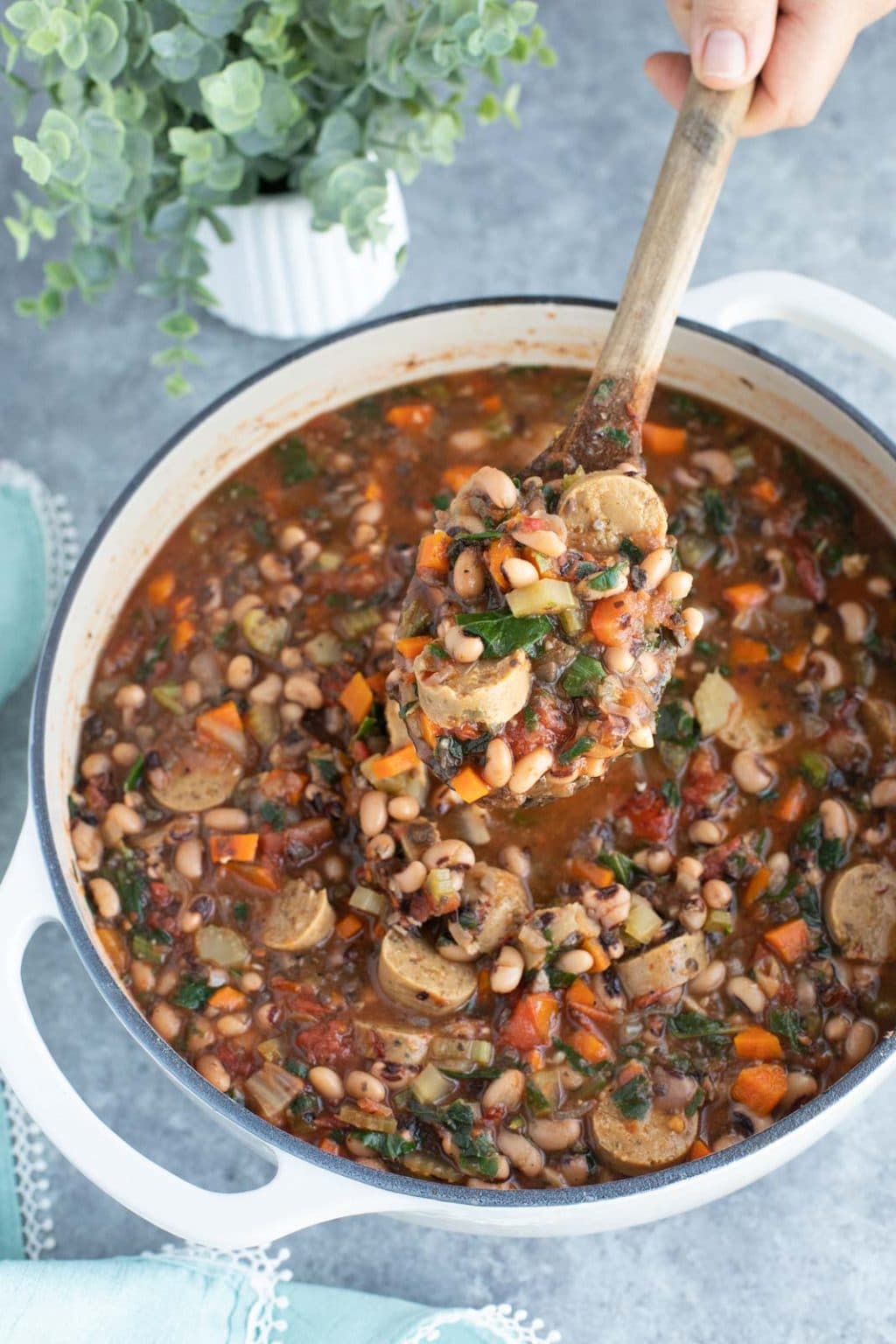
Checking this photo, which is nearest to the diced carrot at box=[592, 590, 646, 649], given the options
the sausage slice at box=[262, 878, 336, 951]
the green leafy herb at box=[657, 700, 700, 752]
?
the green leafy herb at box=[657, 700, 700, 752]

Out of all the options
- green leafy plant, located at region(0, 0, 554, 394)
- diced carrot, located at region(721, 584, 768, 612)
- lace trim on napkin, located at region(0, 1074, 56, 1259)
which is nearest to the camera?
green leafy plant, located at region(0, 0, 554, 394)

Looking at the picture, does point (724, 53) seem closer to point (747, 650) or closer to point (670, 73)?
point (670, 73)

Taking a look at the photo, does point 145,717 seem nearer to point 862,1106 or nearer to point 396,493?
point 396,493

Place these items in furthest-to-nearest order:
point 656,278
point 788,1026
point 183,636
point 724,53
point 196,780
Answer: point 183,636, point 196,780, point 788,1026, point 656,278, point 724,53

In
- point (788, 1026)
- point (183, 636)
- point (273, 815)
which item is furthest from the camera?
point (183, 636)

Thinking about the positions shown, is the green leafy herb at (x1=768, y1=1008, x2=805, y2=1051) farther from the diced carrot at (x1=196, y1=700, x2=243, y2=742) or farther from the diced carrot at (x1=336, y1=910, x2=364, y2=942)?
the diced carrot at (x1=196, y1=700, x2=243, y2=742)

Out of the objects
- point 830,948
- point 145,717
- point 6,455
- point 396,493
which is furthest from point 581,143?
point 830,948

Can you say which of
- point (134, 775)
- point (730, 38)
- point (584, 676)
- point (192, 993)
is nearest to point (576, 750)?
point (584, 676)
